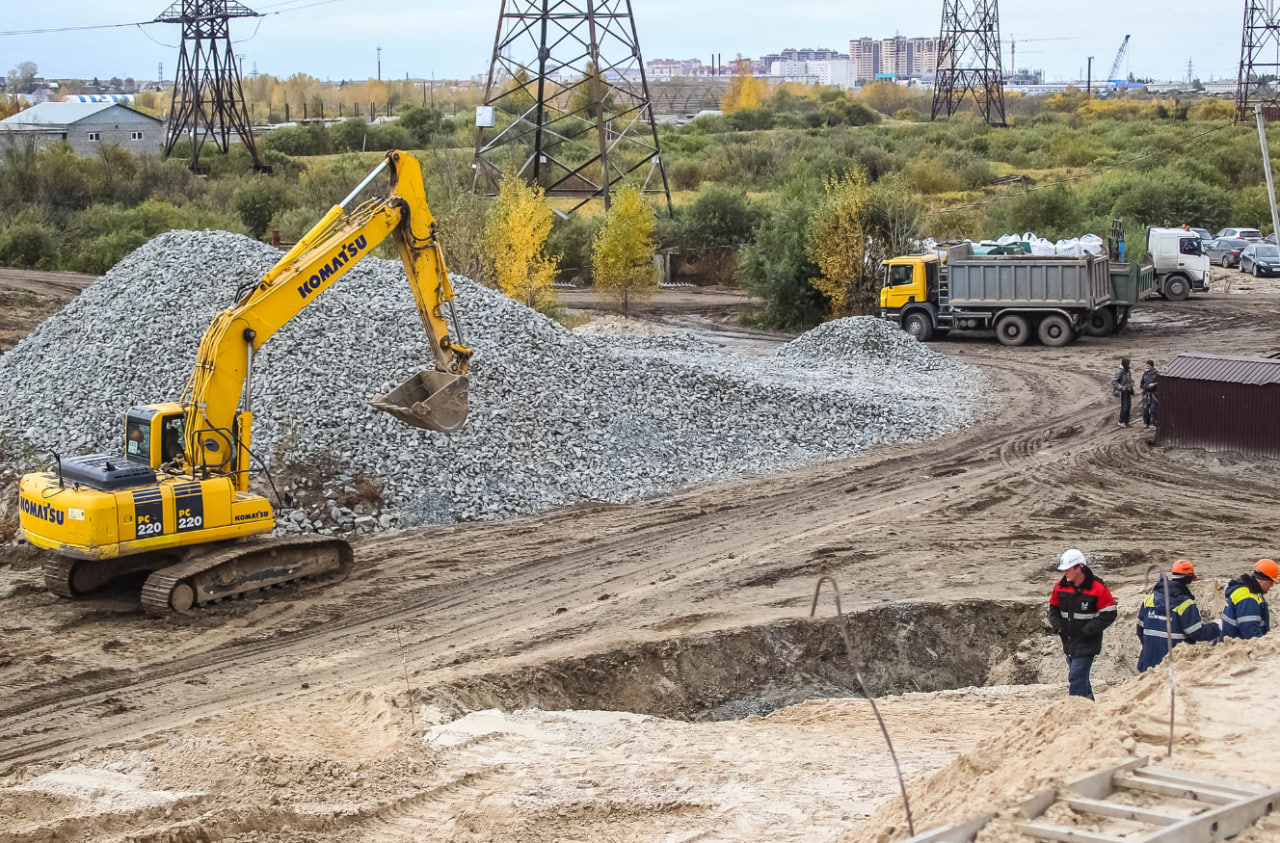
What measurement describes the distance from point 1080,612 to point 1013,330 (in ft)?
74.9

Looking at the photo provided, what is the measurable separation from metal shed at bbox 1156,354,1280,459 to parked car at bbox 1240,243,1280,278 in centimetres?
2380

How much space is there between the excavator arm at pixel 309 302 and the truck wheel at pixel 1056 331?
64.9 feet

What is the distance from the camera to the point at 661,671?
41.2 ft

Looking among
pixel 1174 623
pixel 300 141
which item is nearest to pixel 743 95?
pixel 300 141

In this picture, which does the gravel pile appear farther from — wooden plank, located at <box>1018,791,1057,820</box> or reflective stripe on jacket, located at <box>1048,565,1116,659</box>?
wooden plank, located at <box>1018,791,1057,820</box>

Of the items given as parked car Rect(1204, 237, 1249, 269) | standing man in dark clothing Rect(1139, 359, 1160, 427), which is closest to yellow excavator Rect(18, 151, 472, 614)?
standing man in dark clothing Rect(1139, 359, 1160, 427)

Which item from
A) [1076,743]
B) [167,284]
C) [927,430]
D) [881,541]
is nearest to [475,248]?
[167,284]

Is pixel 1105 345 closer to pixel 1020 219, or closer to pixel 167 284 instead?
pixel 1020 219

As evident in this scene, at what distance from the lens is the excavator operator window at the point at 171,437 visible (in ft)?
46.2

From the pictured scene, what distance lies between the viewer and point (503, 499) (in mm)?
17750

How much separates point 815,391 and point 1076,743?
15519 mm

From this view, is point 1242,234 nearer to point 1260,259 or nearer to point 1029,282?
point 1260,259

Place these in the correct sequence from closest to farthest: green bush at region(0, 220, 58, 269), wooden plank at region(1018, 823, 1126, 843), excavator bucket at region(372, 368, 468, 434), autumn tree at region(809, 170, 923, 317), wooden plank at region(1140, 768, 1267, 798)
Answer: wooden plank at region(1018, 823, 1126, 843) → wooden plank at region(1140, 768, 1267, 798) → excavator bucket at region(372, 368, 468, 434) → autumn tree at region(809, 170, 923, 317) → green bush at region(0, 220, 58, 269)

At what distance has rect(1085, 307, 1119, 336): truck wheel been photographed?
105 feet
